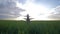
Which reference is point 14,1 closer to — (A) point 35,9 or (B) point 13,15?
(B) point 13,15

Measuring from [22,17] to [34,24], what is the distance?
9.5 inches

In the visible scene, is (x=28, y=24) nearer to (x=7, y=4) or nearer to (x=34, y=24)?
(x=34, y=24)

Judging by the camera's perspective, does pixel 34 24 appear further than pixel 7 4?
No

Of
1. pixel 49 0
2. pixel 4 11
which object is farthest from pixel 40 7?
pixel 4 11

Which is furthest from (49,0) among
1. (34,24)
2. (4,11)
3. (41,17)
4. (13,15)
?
(4,11)

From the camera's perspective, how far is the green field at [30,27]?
170 cm

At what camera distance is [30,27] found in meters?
1.74

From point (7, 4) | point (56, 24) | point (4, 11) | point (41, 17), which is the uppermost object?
point (7, 4)

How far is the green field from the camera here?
170cm

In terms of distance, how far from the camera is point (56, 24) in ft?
5.81

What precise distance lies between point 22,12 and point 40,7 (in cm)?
31

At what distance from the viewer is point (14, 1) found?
1.87 metres

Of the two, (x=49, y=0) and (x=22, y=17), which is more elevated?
(x=49, y=0)

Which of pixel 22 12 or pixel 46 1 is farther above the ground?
pixel 46 1
